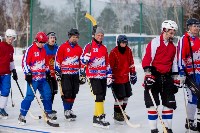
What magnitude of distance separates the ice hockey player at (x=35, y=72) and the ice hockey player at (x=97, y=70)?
678mm

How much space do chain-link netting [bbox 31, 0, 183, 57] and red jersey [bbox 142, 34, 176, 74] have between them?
372 inches

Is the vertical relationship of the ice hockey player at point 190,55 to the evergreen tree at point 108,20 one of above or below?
below

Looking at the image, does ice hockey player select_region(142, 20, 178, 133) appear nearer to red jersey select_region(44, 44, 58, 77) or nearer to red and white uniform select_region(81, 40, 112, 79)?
red and white uniform select_region(81, 40, 112, 79)

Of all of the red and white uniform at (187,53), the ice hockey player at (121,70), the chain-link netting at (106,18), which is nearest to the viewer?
the red and white uniform at (187,53)

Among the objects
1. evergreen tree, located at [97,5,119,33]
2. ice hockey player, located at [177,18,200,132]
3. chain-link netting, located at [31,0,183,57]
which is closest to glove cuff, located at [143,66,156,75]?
ice hockey player, located at [177,18,200,132]

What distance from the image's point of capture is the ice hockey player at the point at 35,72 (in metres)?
5.87

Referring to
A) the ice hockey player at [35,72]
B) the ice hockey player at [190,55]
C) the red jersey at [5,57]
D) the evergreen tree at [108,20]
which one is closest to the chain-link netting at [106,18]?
the evergreen tree at [108,20]

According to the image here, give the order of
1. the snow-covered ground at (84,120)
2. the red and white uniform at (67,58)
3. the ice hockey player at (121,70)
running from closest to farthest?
1. the snow-covered ground at (84,120)
2. the ice hockey player at (121,70)
3. the red and white uniform at (67,58)

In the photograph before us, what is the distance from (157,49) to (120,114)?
1.63m

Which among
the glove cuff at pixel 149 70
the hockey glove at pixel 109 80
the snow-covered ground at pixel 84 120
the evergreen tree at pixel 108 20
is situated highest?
the evergreen tree at pixel 108 20

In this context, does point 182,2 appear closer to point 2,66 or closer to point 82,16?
point 82,16

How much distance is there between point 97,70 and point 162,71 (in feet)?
3.79

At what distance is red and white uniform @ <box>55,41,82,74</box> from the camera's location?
20.4 ft

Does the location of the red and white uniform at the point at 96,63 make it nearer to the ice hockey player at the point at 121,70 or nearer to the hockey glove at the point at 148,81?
the ice hockey player at the point at 121,70
